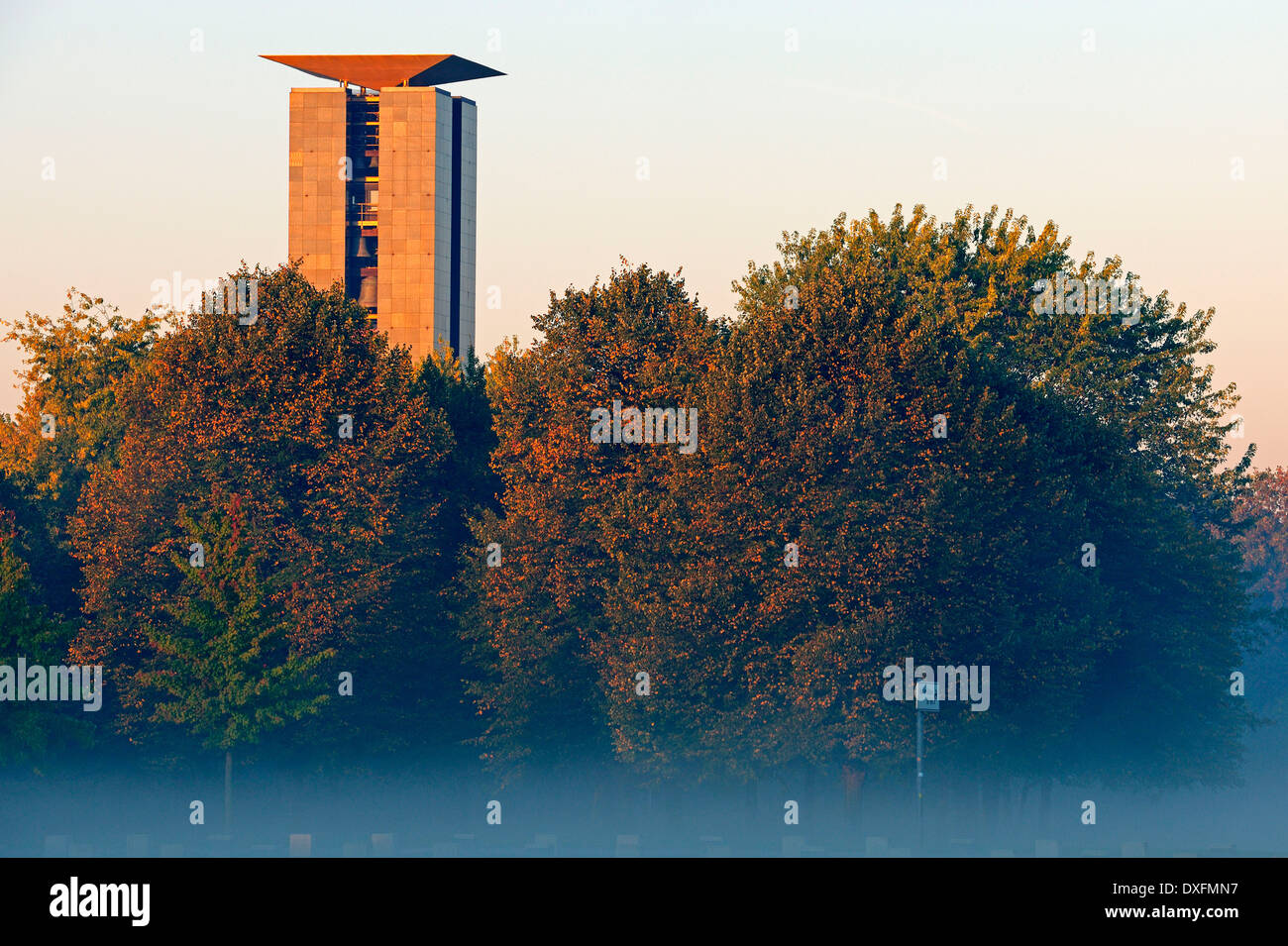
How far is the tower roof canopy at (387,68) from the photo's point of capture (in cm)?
15075

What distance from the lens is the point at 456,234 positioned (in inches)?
6053

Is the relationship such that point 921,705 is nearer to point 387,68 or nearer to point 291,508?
point 291,508

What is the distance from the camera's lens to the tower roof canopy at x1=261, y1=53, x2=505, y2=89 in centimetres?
15075

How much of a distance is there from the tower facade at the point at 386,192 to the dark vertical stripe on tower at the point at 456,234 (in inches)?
3.2

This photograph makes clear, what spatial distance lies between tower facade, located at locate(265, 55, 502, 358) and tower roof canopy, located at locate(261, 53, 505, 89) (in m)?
0.08

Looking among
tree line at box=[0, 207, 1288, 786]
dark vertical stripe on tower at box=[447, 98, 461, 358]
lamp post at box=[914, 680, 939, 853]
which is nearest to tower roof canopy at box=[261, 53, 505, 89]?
dark vertical stripe on tower at box=[447, 98, 461, 358]

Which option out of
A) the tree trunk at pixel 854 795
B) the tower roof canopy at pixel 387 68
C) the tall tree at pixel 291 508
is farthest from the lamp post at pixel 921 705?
the tower roof canopy at pixel 387 68

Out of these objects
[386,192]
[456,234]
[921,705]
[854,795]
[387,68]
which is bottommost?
[854,795]

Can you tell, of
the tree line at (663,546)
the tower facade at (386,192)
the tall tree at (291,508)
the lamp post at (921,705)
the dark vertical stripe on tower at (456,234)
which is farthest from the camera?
the dark vertical stripe on tower at (456,234)

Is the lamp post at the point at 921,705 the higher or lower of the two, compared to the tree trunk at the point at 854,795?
higher

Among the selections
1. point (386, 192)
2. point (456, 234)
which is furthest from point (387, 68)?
point (456, 234)

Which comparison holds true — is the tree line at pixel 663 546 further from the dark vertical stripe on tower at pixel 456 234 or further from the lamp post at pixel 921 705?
the dark vertical stripe on tower at pixel 456 234

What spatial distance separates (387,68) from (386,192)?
10.5 m
